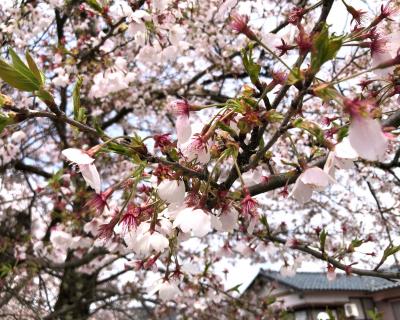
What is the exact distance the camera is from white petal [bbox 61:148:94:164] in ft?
3.63

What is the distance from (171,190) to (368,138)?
592 millimetres

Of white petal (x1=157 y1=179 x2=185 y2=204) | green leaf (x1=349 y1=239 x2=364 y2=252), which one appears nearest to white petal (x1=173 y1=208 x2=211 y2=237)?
white petal (x1=157 y1=179 x2=185 y2=204)

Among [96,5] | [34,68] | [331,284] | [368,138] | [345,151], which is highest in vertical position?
[331,284]

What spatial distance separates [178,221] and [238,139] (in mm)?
301

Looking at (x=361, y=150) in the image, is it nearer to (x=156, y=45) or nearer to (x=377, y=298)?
(x=156, y=45)

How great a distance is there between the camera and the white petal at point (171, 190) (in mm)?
1226

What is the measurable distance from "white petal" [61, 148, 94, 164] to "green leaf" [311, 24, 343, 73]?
0.62 meters

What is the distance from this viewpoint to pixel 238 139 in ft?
4.16

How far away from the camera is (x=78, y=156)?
1.12 meters

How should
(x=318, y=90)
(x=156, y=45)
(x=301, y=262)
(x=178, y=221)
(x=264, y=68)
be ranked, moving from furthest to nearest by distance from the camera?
1. (x=264, y=68)
2. (x=156, y=45)
3. (x=301, y=262)
4. (x=178, y=221)
5. (x=318, y=90)

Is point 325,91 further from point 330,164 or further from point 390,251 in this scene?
point 390,251

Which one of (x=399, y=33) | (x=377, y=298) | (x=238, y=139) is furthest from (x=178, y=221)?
(x=377, y=298)

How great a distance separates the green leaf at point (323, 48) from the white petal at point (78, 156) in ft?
2.04

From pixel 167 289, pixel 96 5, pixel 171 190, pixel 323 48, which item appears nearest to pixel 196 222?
pixel 171 190
